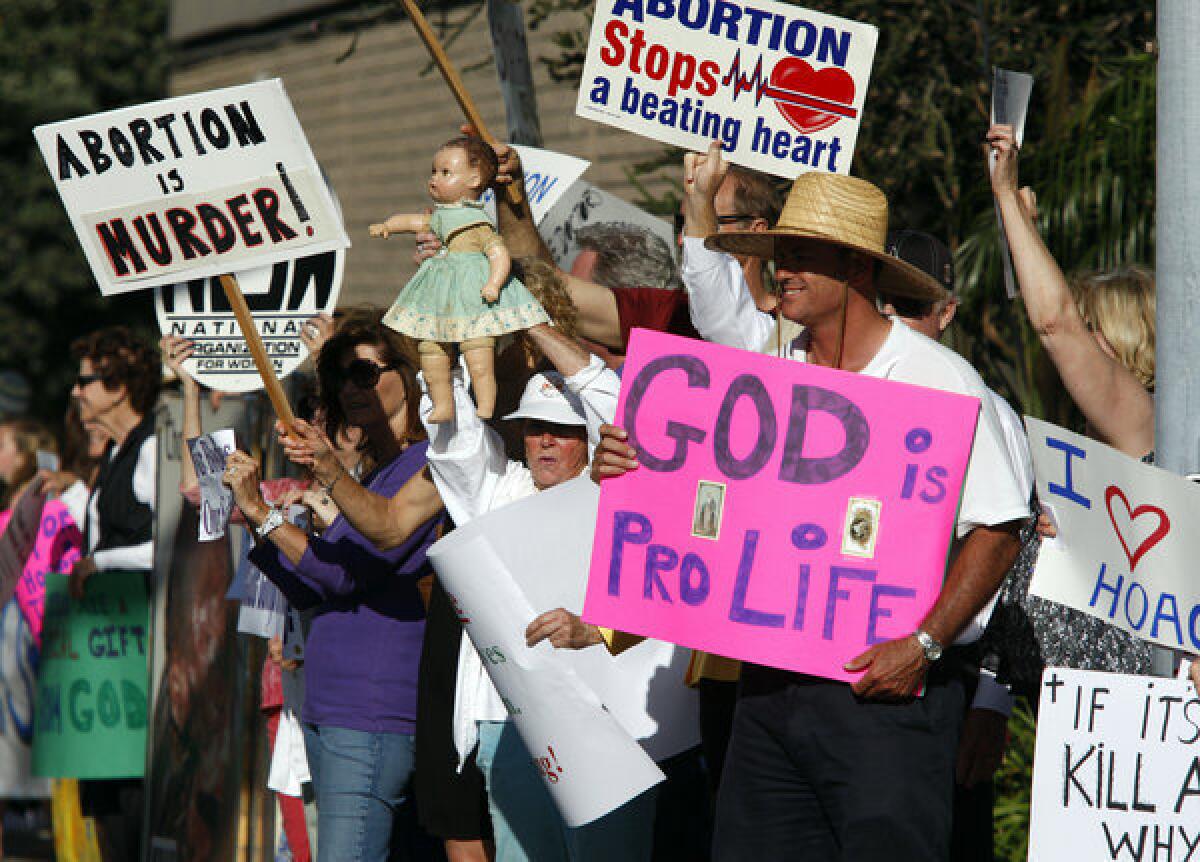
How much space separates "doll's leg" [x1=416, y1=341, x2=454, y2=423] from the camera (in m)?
4.67

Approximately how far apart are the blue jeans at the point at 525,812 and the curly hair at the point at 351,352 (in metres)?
1.23

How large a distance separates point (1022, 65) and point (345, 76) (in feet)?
24.4

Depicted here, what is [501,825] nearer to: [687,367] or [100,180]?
[687,367]

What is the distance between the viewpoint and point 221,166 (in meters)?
5.27

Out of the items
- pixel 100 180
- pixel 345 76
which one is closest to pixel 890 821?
pixel 100 180

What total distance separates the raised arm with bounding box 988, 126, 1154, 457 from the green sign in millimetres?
4428

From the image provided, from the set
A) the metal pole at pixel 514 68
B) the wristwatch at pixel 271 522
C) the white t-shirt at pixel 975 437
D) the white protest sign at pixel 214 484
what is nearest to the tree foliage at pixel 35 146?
the metal pole at pixel 514 68

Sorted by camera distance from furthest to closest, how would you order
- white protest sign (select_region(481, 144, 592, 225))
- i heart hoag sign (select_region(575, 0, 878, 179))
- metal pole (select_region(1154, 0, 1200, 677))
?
1. white protest sign (select_region(481, 144, 592, 225))
2. i heart hoag sign (select_region(575, 0, 878, 179))
3. metal pole (select_region(1154, 0, 1200, 677))

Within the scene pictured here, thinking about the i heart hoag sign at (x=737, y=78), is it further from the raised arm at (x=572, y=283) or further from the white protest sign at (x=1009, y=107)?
the white protest sign at (x=1009, y=107)

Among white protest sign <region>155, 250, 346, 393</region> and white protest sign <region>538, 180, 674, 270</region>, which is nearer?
white protest sign <region>155, 250, 346, 393</region>

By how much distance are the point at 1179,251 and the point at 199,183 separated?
2.81 m

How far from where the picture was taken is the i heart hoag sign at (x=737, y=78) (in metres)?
4.94

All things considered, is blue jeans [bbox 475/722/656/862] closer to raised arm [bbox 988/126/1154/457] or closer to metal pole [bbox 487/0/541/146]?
raised arm [bbox 988/126/1154/457]

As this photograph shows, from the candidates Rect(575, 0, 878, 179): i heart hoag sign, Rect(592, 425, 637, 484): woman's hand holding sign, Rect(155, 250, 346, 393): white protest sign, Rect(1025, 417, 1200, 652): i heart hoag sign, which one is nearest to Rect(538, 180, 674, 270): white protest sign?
Rect(155, 250, 346, 393): white protest sign
